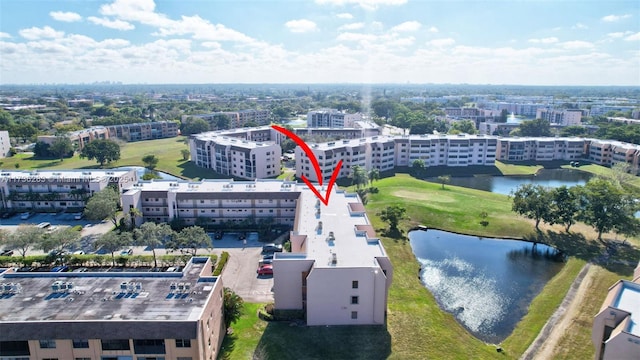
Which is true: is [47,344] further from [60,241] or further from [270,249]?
[270,249]

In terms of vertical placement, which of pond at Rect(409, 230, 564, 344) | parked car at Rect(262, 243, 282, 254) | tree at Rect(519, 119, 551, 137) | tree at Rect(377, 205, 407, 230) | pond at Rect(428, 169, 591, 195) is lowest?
pond at Rect(409, 230, 564, 344)

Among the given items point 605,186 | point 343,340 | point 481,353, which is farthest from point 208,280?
point 605,186

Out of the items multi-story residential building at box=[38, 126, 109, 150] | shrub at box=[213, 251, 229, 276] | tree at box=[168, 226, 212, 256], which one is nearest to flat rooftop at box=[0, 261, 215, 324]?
shrub at box=[213, 251, 229, 276]

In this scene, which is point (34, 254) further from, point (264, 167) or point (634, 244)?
point (634, 244)

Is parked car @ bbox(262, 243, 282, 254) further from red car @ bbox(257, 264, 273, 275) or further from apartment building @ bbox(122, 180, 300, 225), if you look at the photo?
apartment building @ bbox(122, 180, 300, 225)

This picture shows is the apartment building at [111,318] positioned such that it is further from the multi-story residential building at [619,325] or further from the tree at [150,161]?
the tree at [150,161]

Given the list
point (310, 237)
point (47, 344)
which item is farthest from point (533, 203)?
point (47, 344)

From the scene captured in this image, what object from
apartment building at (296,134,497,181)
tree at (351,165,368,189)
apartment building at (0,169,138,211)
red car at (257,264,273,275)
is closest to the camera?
red car at (257,264,273,275)
